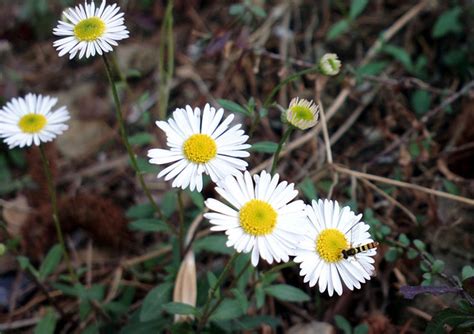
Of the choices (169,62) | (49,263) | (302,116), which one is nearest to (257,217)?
(302,116)

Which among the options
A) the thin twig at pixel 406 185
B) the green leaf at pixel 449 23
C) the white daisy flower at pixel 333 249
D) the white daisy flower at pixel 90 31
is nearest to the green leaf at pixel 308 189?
the thin twig at pixel 406 185

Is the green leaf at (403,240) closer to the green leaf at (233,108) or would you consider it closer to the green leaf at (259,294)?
the green leaf at (259,294)

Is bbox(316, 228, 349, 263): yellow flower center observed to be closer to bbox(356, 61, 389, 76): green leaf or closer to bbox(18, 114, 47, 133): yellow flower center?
bbox(18, 114, 47, 133): yellow flower center

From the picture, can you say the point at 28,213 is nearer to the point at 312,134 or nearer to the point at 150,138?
the point at 150,138

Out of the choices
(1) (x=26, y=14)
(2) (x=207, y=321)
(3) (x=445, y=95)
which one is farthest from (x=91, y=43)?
(1) (x=26, y=14)

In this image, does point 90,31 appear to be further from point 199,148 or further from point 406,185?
point 406,185
